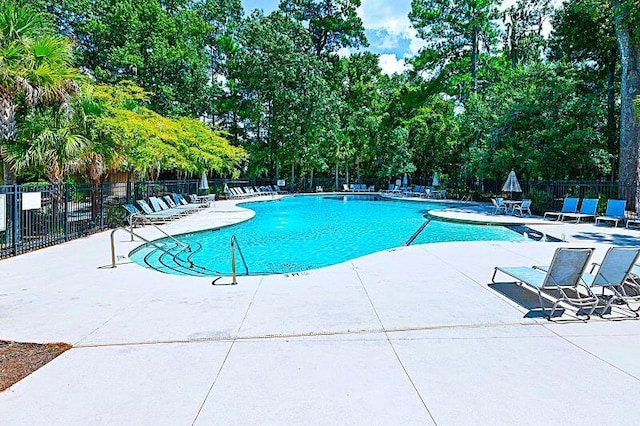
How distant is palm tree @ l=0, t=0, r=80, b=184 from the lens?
870 cm

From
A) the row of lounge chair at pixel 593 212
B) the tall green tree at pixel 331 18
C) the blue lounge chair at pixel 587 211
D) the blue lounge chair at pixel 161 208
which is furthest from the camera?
the tall green tree at pixel 331 18

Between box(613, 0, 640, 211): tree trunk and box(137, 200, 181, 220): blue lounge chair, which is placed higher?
box(613, 0, 640, 211): tree trunk

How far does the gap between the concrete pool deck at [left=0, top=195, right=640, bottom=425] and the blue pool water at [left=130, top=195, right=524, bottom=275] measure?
266cm

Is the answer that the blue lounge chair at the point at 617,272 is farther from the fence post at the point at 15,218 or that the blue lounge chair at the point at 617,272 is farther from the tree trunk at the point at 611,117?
the tree trunk at the point at 611,117

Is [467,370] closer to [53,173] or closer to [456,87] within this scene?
[53,173]

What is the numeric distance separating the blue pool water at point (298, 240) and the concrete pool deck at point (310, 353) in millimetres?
2661

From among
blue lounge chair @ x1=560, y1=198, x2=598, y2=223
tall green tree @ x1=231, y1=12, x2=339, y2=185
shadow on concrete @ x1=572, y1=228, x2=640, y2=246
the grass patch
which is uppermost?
tall green tree @ x1=231, y1=12, x2=339, y2=185

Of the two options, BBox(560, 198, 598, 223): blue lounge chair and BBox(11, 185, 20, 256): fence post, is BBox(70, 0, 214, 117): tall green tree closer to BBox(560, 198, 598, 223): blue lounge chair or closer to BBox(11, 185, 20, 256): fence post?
BBox(11, 185, 20, 256): fence post

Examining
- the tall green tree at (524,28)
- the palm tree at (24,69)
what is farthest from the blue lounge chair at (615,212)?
the tall green tree at (524,28)

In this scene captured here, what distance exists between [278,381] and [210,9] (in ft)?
128

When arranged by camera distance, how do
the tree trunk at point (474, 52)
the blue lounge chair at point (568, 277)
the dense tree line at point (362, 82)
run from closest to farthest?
the blue lounge chair at point (568, 277) < the dense tree line at point (362, 82) < the tree trunk at point (474, 52)

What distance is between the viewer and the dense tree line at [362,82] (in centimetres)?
1988

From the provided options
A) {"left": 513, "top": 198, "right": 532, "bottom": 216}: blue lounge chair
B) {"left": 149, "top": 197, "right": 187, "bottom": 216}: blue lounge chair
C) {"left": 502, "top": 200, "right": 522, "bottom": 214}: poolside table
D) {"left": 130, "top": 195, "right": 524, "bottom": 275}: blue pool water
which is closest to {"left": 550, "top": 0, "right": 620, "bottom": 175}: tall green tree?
{"left": 513, "top": 198, "right": 532, "bottom": 216}: blue lounge chair

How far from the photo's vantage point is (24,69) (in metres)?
8.77
